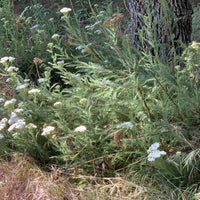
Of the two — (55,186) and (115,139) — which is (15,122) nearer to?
(55,186)

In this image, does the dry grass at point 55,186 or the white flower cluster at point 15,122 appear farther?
the white flower cluster at point 15,122

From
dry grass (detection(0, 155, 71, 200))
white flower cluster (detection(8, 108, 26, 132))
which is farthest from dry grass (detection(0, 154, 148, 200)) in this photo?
white flower cluster (detection(8, 108, 26, 132))

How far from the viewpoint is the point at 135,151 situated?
2416 millimetres

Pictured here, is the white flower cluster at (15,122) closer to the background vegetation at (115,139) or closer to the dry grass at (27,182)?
the background vegetation at (115,139)

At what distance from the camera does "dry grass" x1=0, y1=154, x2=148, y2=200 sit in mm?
2182

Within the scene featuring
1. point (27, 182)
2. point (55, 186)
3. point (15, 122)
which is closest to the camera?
point (55, 186)

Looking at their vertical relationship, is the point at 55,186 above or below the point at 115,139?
below

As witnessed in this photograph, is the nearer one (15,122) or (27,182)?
(27,182)

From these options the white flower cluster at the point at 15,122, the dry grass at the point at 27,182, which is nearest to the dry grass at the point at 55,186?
the dry grass at the point at 27,182

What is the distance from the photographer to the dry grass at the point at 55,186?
2.18 metres

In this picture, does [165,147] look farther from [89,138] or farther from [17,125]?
[17,125]

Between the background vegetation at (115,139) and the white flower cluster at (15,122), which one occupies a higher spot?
the white flower cluster at (15,122)

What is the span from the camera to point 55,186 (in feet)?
7.47

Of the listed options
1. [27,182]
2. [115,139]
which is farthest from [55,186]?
[115,139]
